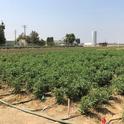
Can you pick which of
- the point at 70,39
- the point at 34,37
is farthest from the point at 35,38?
the point at 70,39

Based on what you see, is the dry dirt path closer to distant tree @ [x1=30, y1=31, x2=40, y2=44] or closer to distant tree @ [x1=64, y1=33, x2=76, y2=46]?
distant tree @ [x1=30, y1=31, x2=40, y2=44]

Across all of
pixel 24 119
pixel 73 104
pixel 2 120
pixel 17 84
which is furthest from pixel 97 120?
pixel 17 84

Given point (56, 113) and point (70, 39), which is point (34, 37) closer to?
point (70, 39)

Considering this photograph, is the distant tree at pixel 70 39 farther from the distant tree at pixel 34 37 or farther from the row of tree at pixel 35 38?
the distant tree at pixel 34 37

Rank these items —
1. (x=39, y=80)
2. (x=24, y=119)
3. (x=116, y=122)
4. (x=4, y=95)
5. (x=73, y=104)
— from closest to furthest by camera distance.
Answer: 1. (x=116, y=122)
2. (x=24, y=119)
3. (x=73, y=104)
4. (x=39, y=80)
5. (x=4, y=95)

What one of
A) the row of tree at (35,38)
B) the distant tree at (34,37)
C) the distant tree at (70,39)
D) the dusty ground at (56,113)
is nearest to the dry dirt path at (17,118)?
the dusty ground at (56,113)

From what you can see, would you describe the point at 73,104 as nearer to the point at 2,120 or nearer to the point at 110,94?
the point at 110,94

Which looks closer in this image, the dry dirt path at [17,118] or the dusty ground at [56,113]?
the dusty ground at [56,113]

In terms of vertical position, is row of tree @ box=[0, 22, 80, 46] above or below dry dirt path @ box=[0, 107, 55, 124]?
above

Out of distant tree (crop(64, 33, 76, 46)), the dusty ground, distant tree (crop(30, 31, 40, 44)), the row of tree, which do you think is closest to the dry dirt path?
the dusty ground

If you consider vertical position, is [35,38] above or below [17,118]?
above

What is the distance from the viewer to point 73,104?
9.31 metres

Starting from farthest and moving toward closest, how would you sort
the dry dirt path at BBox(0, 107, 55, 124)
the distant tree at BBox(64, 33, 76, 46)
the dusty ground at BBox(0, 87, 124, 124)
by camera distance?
the distant tree at BBox(64, 33, 76, 46) → the dry dirt path at BBox(0, 107, 55, 124) → the dusty ground at BBox(0, 87, 124, 124)

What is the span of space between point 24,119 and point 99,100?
6.34 feet
